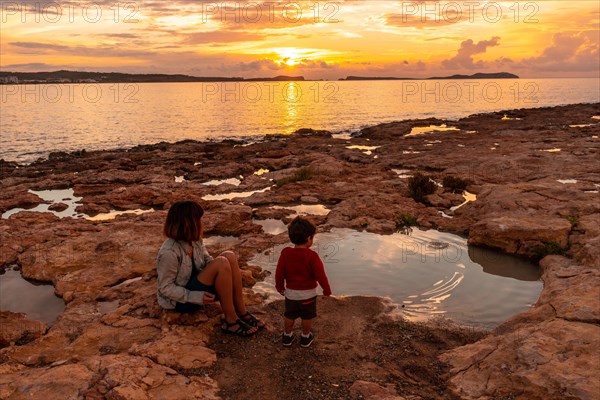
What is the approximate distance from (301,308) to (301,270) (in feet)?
1.58

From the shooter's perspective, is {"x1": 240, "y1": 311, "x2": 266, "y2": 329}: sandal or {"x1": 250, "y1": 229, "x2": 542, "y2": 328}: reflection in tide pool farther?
{"x1": 250, "y1": 229, "x2": 542, "y2": 328}: reflection in tide pool

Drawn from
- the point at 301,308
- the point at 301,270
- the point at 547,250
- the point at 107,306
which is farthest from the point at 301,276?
the point at 547,250

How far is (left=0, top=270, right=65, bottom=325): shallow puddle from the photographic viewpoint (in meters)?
7.14

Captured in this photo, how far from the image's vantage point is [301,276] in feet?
17.8

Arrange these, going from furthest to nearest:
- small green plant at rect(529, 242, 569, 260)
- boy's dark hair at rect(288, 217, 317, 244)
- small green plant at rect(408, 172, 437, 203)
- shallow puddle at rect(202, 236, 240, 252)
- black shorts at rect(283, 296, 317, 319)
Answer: small green plant at rect(408, 172, 437, 203)
shallow puddle at rect(202, 236, 240, 252)
small green plant at rect(529, 242, 569, 260)
black shorts at rect(283, 296, 317, 319)
boy's dark hair at rect(288, 217, 317, 244)

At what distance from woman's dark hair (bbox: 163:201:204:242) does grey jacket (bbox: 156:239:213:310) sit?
5.2 inches

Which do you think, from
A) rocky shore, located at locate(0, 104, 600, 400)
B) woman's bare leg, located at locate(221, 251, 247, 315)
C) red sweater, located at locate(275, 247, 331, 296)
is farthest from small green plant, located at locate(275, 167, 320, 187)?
red sweater, located at locate(275, 247, 331, 296)

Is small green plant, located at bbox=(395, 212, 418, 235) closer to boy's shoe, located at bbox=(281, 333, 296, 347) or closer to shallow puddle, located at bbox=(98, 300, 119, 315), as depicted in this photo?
boy's shoe, located at bbox=(281, 333, 296, 347)

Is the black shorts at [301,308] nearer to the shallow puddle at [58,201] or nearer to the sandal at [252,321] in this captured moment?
the sandal at [252,321]

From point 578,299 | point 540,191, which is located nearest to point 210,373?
point 578,299

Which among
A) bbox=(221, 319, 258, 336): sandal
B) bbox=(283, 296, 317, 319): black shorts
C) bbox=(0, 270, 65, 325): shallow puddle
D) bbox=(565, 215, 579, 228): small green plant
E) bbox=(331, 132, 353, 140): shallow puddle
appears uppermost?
bbox=(331, 132, 353, 140): shallow puddle

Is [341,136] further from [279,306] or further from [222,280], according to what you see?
[222,280]

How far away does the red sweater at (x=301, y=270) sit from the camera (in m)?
5.36

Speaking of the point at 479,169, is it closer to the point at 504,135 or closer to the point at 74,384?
the point at 504,135
